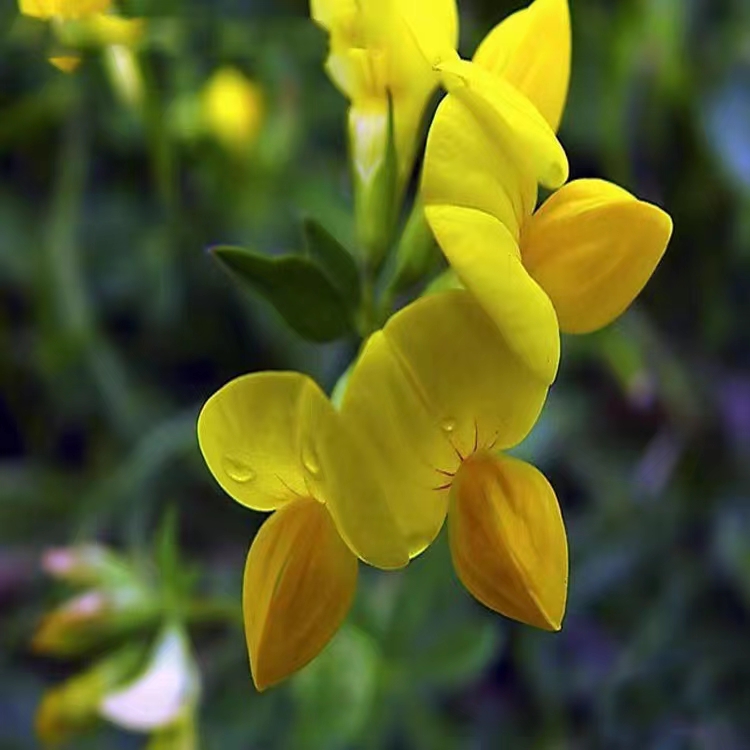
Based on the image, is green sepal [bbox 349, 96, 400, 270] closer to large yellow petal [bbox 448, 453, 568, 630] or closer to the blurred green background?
large yellow petal [bbox 448, 453, 568, 630]

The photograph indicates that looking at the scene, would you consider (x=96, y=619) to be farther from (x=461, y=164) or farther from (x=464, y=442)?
(x=461, y=164)

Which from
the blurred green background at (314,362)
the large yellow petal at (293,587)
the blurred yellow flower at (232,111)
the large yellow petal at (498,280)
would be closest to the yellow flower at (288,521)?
the large yellow petal at (293,587)

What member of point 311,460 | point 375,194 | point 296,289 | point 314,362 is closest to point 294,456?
point 311,460

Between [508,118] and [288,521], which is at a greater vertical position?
[508,118]

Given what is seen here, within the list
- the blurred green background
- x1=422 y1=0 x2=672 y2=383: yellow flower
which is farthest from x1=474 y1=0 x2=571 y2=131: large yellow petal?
the blurred green background

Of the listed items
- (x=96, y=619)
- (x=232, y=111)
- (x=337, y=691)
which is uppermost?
(x=232, y=111)

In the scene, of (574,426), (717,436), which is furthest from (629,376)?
(717,436)

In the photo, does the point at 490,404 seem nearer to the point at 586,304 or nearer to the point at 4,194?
the point at 586,304

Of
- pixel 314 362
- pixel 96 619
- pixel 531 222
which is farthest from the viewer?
pixel 314 362
